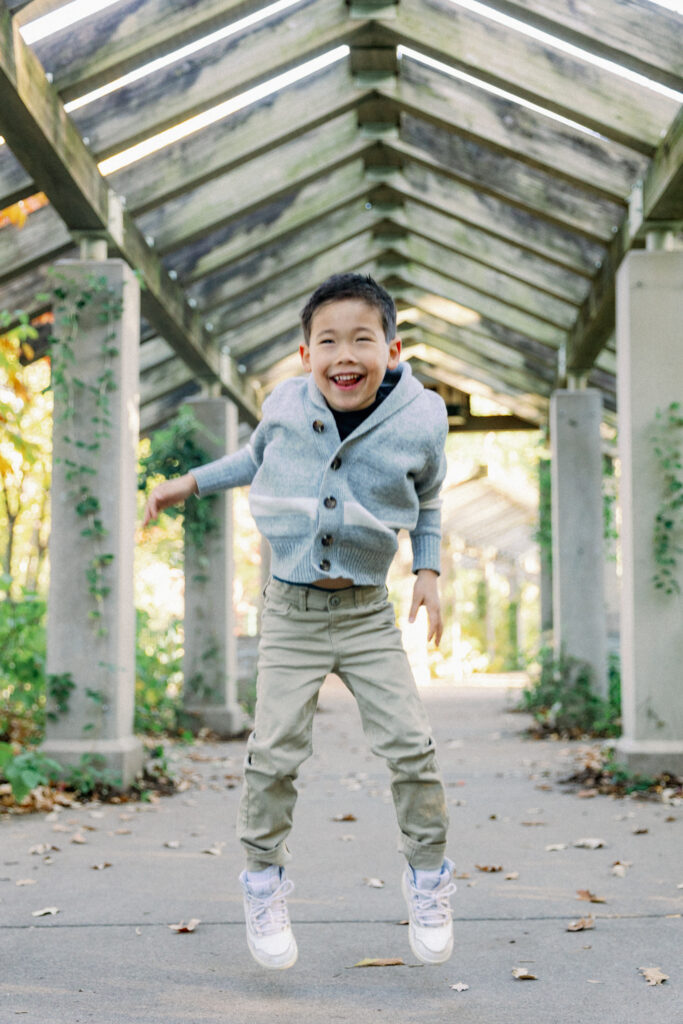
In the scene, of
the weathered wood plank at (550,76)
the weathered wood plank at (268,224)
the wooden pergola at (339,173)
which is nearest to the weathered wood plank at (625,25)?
the wooden pergola at (339,173)

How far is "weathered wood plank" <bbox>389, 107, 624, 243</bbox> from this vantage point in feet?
21.9

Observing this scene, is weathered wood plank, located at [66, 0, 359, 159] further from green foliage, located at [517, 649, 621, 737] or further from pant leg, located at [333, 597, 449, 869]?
green foliage, located at [517, 649, 621, 737]

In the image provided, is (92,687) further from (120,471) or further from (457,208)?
(457,208)

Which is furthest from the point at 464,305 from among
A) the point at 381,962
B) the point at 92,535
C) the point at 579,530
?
A: the point at 381,962

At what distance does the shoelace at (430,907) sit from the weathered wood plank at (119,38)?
151 inches

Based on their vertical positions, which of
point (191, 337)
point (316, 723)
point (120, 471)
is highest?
point (191, 337)

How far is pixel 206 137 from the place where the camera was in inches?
239

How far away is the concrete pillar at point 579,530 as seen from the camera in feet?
31.1

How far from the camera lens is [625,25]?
4.89 m

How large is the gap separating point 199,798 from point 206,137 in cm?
364

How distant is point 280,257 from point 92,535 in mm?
3364

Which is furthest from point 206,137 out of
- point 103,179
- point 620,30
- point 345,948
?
point 345,948

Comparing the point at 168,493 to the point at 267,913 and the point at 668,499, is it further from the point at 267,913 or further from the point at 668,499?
the point at 668,499

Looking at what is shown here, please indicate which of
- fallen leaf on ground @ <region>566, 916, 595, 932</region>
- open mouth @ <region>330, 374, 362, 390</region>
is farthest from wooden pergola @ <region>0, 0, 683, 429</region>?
fallen leaf on ground @ <region>566, 916, 595, 932</region>
